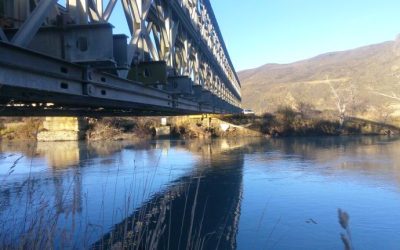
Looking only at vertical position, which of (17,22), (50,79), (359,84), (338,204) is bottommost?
(338,204)

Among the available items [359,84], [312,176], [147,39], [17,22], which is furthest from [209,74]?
[359,84]

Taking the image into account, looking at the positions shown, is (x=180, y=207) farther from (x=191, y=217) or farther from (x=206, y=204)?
(x=191, y=217)

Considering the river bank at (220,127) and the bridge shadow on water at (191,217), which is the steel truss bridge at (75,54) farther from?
the river bank at (220,127)

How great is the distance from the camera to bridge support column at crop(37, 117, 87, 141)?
47.1 m

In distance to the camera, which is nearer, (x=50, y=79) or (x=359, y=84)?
(x=50, y=79)

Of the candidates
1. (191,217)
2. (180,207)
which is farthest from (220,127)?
(191,217)

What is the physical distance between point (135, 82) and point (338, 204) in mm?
7494

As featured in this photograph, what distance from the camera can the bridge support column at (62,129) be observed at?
47062 millimetres

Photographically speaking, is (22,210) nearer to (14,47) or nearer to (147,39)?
(147,39)

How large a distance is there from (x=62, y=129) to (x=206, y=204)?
37615 millimetres

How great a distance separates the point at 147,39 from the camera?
28.7 feet

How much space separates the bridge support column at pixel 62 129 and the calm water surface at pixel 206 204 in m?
23.5

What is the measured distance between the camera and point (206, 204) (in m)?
13.4

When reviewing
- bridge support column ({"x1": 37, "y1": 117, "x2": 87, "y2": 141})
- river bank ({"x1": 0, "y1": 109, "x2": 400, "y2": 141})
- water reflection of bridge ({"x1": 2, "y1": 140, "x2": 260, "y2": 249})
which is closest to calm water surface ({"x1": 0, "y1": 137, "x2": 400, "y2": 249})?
water reflection of bridge ({"x1": 2, "y1": 140, "x2": 260, "y2": 249})
